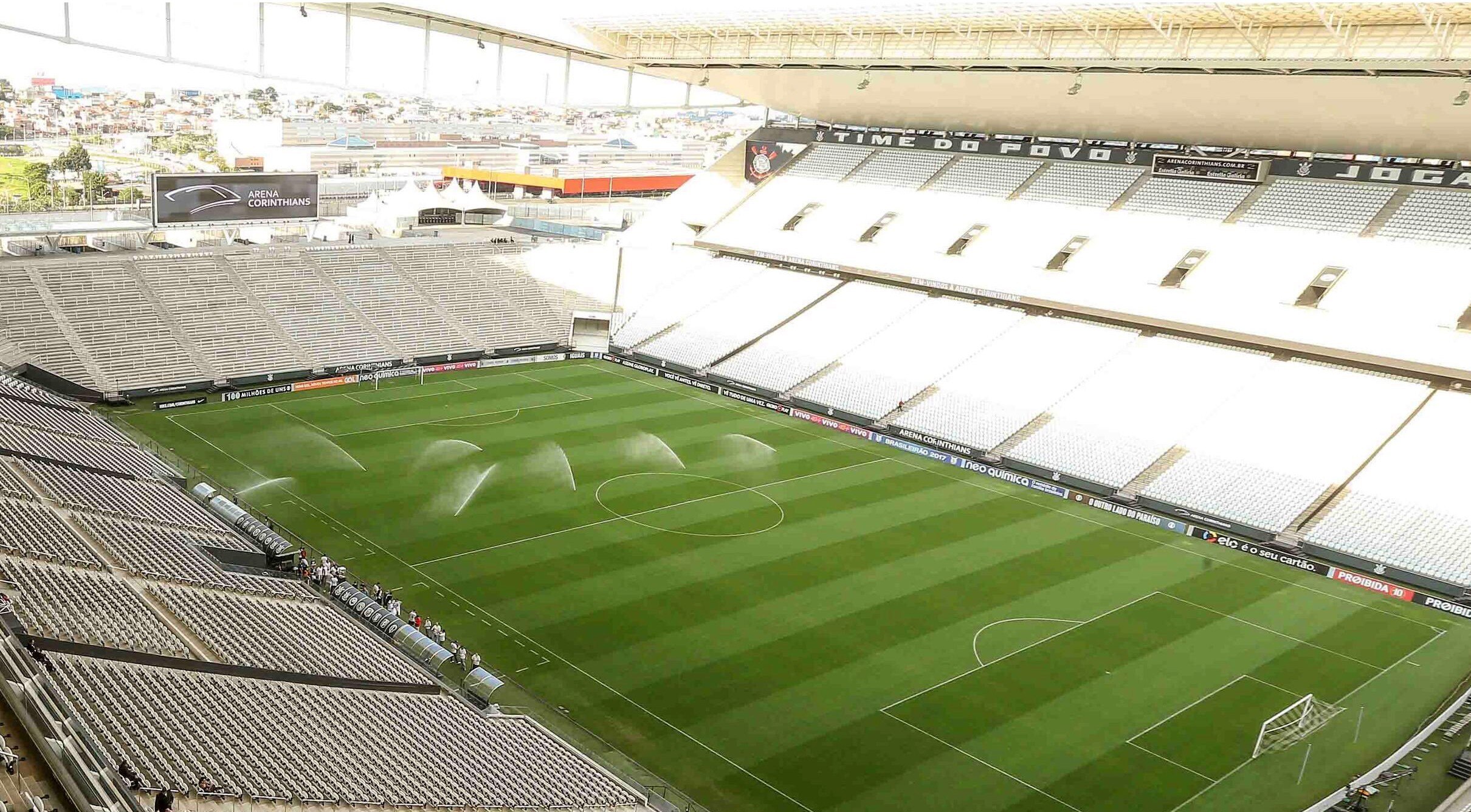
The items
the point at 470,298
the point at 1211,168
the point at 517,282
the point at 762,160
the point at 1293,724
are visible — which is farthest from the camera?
the point at 762,160

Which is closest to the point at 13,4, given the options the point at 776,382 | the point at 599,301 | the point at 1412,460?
the point at 599,301

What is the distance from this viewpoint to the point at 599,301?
51.4 m

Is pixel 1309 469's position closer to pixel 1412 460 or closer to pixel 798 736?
pixel 1412 460

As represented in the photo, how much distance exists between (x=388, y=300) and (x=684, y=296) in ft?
40.7

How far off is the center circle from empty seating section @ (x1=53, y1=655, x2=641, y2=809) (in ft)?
35.7

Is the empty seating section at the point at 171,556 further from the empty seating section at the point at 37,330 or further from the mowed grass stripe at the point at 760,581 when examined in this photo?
the empty seating section at the point at 37,330

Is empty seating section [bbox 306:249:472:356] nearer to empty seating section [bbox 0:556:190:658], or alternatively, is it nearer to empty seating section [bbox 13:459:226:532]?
empty seating section [bbox 13:459:226:532]

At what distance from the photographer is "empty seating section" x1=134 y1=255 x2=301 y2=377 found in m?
40.8

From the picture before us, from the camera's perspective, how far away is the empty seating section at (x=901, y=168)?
171 feet

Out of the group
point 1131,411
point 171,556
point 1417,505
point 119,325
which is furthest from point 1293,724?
point 119,325

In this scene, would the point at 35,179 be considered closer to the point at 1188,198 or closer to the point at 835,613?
the point at 835,613

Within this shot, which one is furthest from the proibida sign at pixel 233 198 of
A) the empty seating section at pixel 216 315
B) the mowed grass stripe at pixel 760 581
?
the mowed grass stripe at pixel 760 581

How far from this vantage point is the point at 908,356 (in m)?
43.8

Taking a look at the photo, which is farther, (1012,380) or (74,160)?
(74,160)
